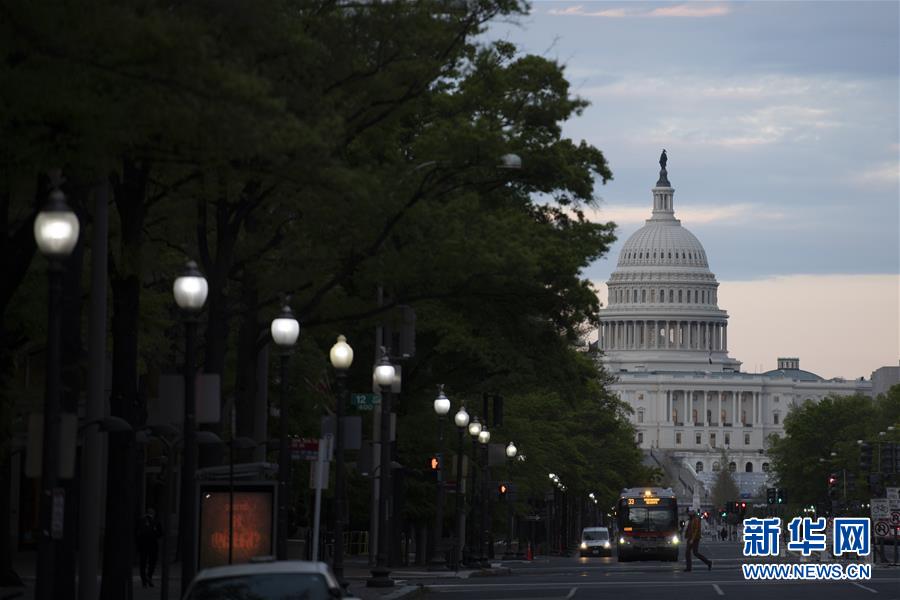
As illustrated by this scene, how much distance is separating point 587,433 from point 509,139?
283 feet

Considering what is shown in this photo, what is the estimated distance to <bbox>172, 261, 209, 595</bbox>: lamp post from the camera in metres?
25.6

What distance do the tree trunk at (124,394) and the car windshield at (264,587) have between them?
958cm

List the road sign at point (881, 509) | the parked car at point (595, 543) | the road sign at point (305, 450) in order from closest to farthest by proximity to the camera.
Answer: the road sign at point (305, 450) < the road sign at point (881, 509) < the parked car at point (595, 543)

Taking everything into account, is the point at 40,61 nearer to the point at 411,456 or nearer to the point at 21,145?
the point at 21,145

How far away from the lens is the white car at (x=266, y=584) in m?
19.4

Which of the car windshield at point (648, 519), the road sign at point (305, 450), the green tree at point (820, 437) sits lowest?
the car windshield at point (648, 519)

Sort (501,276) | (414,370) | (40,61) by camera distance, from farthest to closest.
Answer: (414,370) → (501,276) → (40,61)

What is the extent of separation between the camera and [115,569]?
29203 mm

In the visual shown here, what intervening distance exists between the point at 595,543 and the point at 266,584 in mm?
90644

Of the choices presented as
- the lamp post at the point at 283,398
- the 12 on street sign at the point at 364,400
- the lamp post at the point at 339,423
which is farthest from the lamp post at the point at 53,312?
the 12 on street sign at the point at 364,400

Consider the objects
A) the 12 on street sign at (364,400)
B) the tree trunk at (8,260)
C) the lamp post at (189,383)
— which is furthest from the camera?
the 12 on street sign at (364,400)

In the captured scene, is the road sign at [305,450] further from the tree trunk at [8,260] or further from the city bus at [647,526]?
the city bus at [647,526]

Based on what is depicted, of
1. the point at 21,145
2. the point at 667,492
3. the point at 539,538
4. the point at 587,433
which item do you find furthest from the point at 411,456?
the point at 539,538

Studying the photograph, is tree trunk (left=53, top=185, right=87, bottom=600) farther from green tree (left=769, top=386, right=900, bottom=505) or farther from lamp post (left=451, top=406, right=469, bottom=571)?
green tree (left=769, top=386, right=900, bottom=505)
